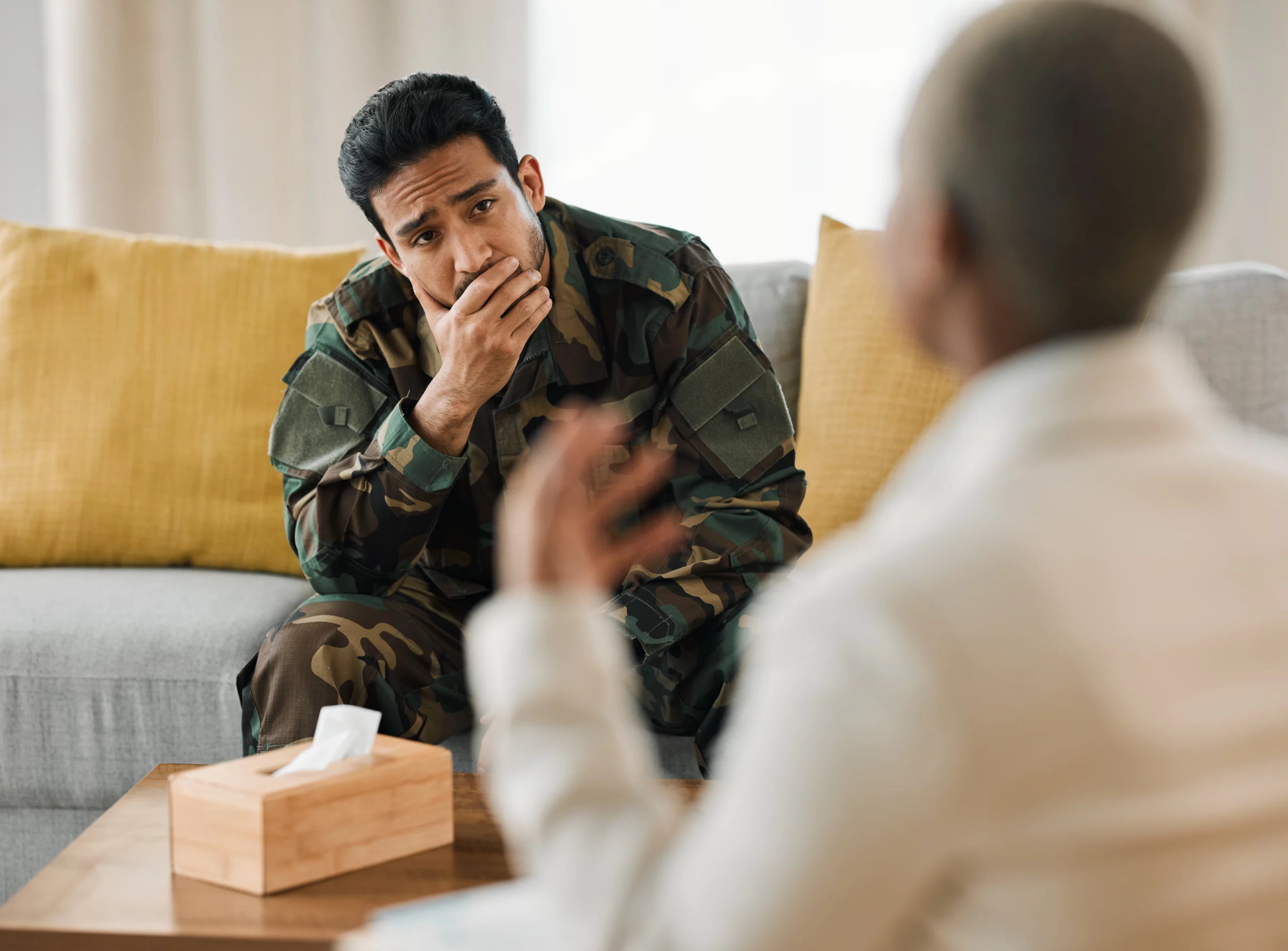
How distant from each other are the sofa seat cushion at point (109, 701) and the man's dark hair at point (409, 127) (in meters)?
0.61

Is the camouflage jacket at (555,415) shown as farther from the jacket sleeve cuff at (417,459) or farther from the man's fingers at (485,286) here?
the man's fingers at (485,286)

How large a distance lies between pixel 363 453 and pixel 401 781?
2.07ft

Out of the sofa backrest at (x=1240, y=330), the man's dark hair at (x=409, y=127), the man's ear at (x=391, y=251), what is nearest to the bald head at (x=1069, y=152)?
the man's dark hair at (x=409, y=127)

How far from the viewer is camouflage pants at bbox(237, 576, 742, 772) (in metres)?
1.39

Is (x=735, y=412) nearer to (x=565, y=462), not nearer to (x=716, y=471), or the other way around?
(x=716, y=471)

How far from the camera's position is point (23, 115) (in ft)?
9.63

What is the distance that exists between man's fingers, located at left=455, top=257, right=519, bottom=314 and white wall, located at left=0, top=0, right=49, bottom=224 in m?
1.89

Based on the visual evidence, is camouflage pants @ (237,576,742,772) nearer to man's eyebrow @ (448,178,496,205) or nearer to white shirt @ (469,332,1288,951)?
man's eyebrow @ (448,178,496,205)

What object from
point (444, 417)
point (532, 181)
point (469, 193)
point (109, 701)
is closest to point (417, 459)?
point (444, 417)

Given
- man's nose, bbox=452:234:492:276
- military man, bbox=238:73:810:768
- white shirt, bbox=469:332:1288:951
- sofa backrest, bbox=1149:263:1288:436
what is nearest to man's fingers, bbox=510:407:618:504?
white shirt, bbox=469:332:1288:951

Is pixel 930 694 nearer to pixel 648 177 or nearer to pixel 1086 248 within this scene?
pixel 1086 248

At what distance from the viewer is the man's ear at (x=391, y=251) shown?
1.63 metres

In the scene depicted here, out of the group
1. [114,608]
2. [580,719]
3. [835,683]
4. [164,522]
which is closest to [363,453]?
[114,608]

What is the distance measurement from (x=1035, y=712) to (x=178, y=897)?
2.40 ft
